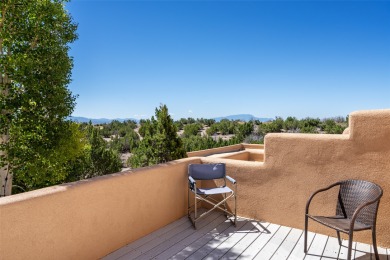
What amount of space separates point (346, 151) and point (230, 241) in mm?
1928

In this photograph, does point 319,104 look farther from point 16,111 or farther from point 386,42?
point 16,111

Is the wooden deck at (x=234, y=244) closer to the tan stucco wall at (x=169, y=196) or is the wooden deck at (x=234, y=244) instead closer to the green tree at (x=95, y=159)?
the tan stucco wall at (x=169, y=196)

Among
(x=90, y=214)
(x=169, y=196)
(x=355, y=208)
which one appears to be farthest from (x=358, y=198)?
(x=90, y=214)

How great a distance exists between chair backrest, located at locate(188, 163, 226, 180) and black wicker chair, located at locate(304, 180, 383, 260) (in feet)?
5.05

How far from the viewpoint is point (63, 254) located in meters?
2.71

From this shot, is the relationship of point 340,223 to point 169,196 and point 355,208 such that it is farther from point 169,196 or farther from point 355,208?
point 169,196

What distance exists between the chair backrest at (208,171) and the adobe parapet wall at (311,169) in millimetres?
233

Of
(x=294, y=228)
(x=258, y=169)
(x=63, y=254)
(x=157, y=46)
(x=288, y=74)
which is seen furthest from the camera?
(x=288, y=74)

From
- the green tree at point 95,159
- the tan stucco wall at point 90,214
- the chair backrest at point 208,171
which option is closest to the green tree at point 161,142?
the green tree at point 95,159

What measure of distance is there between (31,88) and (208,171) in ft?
14.7

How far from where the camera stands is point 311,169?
3.74 metres

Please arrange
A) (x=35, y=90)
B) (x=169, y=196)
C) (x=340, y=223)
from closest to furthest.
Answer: (x=340, y=223) < (x=169, y=196) < (x=35, y=90)

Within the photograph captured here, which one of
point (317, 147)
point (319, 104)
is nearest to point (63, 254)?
point (317, 147)

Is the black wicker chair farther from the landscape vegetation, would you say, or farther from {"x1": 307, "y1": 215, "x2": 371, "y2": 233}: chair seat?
the landscape vegetation
